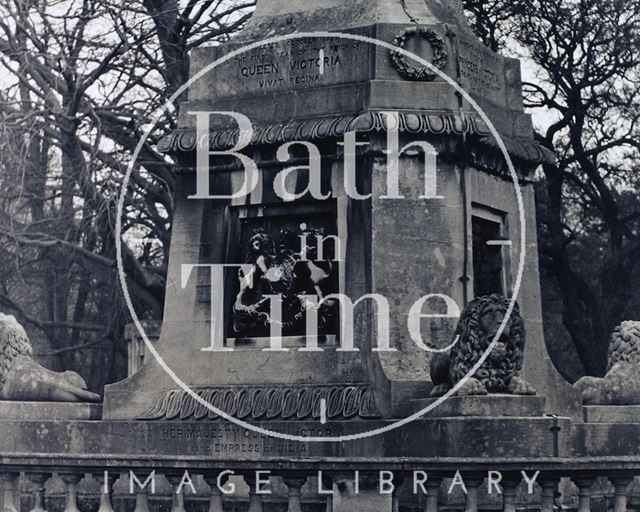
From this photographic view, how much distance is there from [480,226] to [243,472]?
3.77 m

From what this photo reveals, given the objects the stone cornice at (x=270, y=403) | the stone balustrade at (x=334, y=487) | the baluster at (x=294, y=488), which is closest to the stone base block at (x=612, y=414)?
the stone balustrade at (x=334, y=487)

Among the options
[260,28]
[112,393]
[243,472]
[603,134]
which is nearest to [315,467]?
[243,472]

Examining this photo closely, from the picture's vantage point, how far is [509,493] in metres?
12.2

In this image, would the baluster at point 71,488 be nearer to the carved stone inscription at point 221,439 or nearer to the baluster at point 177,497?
the baluster at point 177,497

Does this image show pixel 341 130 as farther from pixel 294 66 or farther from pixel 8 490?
pixel 8 490

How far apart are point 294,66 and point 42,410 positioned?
11.8 feet

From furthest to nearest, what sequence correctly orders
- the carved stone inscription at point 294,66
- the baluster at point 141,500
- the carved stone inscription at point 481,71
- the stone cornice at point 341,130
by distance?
the carved stone inscription at point 481,71, the carved stone inscription at point 294,66, the stone cornice at point 341,130, the baluster at point 141,500

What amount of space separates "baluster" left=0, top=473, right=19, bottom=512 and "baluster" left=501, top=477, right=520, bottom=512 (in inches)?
151

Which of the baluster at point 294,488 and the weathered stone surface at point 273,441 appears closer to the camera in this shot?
the baluster at point 294,488

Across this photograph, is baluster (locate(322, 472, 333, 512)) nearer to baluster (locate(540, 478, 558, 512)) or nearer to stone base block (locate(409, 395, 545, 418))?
stone base block (locate(409, 395, 545, 418))

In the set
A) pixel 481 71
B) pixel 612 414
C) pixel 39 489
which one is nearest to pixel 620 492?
pixel 612 414

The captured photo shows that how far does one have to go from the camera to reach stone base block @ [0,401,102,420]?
15414 millimetres

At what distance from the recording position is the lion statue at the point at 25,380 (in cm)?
1549

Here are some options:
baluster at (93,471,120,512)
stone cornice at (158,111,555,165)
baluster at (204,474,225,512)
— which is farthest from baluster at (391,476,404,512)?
stone cornice at (158,111,555,165)
